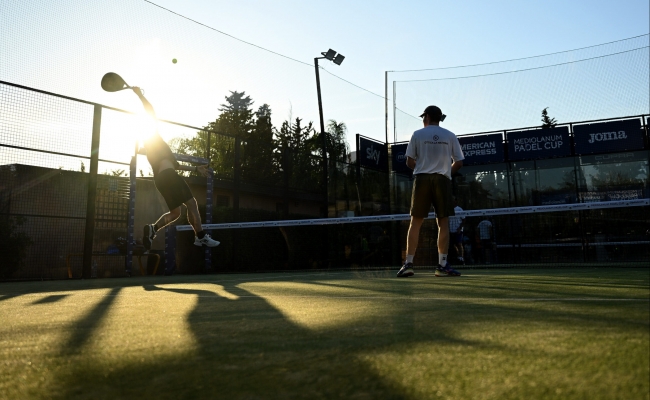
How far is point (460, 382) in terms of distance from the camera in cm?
134

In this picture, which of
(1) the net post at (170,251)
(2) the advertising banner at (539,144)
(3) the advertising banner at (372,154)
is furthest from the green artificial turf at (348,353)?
(2) the advertising banner at (539,144)

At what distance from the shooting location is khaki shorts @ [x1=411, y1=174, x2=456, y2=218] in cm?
570

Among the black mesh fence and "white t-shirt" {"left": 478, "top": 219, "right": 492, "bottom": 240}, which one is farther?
"white t-shirt" {"left": 478, "top": 219, "right": 492, "bottom": 240}

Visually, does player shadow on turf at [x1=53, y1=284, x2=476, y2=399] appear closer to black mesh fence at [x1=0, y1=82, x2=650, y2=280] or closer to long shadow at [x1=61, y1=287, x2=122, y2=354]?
long shadow at [x1=61, y1=287, x2=122, y2=354]

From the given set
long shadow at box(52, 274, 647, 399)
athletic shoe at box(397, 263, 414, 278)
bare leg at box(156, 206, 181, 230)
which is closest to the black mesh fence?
athletic shoe at box(397, 263, 414, 278)

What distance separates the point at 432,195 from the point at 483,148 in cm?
976

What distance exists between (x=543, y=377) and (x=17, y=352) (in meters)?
1.82

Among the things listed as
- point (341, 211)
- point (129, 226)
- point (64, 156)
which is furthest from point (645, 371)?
point (341, 211)

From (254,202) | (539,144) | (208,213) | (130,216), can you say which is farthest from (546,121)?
(130,216)

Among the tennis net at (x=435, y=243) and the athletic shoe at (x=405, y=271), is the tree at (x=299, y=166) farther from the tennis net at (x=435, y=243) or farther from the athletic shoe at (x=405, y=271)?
the athletic shoe at (x=405, y=271)

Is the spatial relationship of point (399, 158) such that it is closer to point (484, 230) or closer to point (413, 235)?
point (484, 230)

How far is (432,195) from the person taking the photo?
580 centimetres

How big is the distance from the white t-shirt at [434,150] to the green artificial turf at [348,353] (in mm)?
2934

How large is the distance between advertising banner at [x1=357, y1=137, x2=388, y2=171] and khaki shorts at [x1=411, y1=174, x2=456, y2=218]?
8719 millimetres
